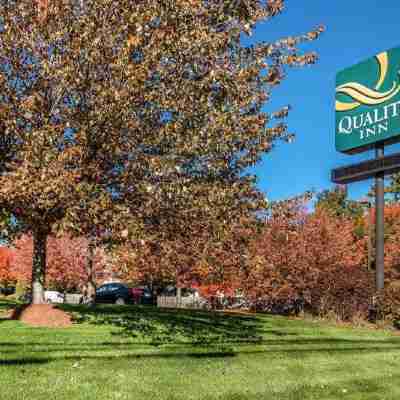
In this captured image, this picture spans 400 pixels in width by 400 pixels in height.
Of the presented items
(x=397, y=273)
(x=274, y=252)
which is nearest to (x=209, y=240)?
(x=274, y=252)

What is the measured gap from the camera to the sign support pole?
20375 mm

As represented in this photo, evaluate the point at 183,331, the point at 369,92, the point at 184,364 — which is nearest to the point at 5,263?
the point at 369,92

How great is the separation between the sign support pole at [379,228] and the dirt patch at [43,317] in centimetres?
1202

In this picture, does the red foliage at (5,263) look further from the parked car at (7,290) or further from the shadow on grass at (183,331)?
the shadow on grass at (183,331)

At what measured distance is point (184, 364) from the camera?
8.79 meters

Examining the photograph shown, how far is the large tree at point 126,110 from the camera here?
35.4 ft

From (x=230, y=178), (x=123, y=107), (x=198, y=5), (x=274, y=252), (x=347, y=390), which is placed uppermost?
(x=198, y=5)

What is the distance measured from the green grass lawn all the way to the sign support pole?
7.10 m

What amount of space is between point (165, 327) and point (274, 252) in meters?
13.3

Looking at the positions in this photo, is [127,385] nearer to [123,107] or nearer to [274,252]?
[123,107]

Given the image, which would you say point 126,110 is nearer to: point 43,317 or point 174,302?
point 43,317

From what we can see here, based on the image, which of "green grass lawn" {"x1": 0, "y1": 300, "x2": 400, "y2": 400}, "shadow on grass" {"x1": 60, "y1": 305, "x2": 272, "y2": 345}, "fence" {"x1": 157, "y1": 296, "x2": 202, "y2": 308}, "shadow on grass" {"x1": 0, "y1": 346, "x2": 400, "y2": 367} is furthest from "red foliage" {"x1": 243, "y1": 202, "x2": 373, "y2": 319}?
"fence" {"x1": 157, "y1": 296, "x2": 202, "y2": 308}

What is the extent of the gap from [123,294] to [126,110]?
2970 cm

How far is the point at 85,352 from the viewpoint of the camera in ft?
30.2
